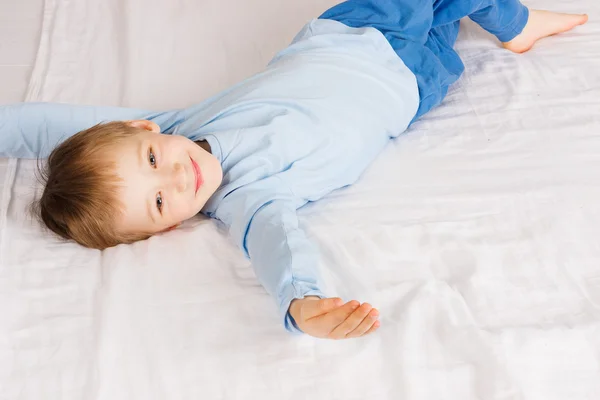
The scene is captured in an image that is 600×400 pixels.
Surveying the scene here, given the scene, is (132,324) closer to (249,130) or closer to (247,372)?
(247,372)

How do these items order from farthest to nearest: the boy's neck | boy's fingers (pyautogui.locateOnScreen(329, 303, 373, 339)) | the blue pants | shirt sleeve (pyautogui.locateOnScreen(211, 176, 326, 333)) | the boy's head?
1. the blue pants
2. the boy's neck
3. the boy's head
4. shirt sleeve (pyautogui.locateOnScreen(211, 176, 326, 333))
5. boy's fingers (pyautogui.locateOnScreen(329, 303, 373, 339))

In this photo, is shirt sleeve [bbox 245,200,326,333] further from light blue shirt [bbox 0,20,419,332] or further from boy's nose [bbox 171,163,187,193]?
boy's nose [bbox 171,163,187,193]

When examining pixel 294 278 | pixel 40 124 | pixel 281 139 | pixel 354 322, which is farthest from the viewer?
pixel 40 124

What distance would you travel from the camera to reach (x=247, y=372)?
2.94ft

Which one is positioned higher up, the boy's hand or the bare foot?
the bare foot

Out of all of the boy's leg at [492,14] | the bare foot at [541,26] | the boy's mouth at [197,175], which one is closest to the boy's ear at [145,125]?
the boy's mouth at [197,175]

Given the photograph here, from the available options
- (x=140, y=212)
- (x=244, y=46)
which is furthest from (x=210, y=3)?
(x=140, y=212)

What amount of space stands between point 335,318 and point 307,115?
450 millimetres

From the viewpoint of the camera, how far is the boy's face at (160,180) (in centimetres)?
103

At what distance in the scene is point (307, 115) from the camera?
119 centimetres

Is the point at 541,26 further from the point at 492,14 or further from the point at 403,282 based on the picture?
the point at 403,282

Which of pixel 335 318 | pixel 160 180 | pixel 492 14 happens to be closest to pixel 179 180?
pixel 160 180

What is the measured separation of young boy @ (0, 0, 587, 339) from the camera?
102 centimetres

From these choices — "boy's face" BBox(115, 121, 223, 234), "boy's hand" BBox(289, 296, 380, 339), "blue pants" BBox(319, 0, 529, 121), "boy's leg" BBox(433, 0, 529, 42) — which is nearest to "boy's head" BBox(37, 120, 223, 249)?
"boy's face" BBox(115, 121, 223, 234)
